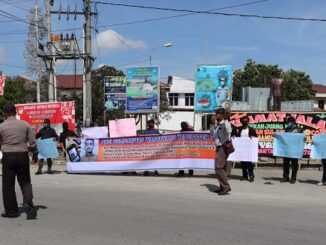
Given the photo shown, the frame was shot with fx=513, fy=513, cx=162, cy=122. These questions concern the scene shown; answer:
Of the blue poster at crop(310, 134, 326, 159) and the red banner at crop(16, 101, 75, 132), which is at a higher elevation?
the red banner at crop(16, 101, 75, 132)

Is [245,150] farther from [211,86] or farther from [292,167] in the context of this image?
[211,86]

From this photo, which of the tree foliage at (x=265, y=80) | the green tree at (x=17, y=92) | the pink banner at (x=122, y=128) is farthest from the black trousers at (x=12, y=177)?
the tree foliage at (x=265, y=80)

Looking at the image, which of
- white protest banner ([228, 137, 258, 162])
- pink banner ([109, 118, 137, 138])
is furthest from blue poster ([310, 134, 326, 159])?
pink banner ([109, 118, 137, 138])

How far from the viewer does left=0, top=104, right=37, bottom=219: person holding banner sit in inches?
334

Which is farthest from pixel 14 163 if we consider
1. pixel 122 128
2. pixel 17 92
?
pixel 17 92

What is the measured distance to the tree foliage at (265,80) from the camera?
65.9 meters

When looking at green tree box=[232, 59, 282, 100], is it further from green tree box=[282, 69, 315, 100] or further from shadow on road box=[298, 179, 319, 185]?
shadow on road box=[298, 179, 319, 185]

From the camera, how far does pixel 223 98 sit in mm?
22281

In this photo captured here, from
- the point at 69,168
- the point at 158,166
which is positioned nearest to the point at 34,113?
the point at 69,168

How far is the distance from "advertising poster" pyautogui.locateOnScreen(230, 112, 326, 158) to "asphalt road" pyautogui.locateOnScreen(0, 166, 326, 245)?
3047mm

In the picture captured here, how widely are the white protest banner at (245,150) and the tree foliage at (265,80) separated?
2010 inches

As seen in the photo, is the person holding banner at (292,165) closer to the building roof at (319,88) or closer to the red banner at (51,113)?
the red banner at (51,113)

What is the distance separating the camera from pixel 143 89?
21.4 metres

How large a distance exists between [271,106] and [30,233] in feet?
51.2
